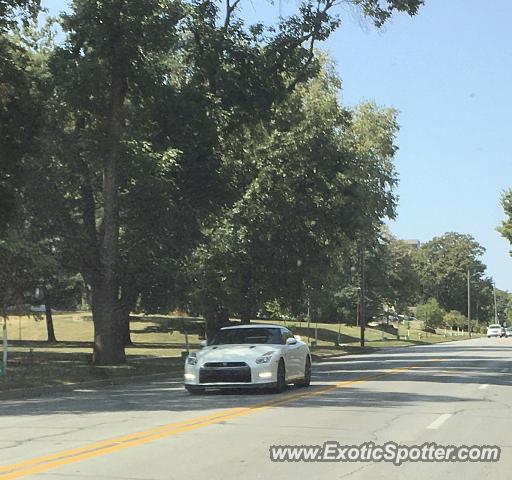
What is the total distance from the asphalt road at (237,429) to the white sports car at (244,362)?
1.15 feet

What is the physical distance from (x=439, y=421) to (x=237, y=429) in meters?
3.37

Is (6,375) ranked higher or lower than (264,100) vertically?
lower

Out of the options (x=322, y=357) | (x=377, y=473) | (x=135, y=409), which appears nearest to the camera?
(x=377, y=473)

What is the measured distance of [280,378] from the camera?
1588 cm

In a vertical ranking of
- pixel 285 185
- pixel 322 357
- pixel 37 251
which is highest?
pixel 285 185

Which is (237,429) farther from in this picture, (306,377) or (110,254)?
(110,254)

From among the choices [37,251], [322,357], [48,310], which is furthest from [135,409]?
[48,310]

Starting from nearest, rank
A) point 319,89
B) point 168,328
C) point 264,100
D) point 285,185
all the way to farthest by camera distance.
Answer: point 264,100
point 285,185
point 319,89
point 168,328

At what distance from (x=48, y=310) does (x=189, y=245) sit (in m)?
19.4

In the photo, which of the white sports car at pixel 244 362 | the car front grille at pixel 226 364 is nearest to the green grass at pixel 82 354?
the white sports car at pixel 244 362

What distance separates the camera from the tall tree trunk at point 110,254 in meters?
24.0

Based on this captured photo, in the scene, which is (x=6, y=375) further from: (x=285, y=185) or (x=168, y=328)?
(x=168, y=328)

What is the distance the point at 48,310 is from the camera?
4275cm

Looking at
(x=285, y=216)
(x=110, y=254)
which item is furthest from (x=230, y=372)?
(x=285, y=216)
